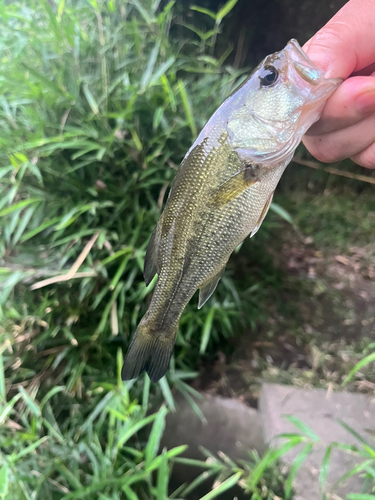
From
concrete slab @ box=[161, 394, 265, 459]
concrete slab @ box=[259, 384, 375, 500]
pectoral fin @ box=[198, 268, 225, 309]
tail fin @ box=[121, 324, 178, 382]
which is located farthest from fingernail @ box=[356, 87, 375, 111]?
concrete slab @ box=[161, 394, 265, 459]

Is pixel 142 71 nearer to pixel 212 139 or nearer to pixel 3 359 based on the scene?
pixel 212 139

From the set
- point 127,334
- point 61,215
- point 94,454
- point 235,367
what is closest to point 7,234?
point 61,215

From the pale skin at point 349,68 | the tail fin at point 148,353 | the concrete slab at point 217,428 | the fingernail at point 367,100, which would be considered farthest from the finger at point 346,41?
the concrete slab at point 217,428

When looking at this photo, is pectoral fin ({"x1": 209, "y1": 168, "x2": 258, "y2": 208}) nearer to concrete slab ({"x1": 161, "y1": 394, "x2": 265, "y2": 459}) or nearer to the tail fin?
the tail fin

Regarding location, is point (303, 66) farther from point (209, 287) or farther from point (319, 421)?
point (319, 421)

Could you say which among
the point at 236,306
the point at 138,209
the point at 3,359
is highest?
the point at 138,209
